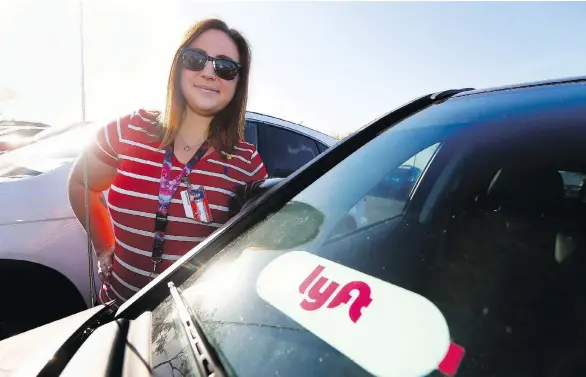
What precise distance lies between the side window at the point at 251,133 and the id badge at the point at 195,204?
5.65ft

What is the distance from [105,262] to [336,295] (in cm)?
136

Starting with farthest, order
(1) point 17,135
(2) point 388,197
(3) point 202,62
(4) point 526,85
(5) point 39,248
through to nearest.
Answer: (1) point 17,135 → (5) point 39,248 → (3) point 202,62 → (2) point 388,197 → (4) point 526,85

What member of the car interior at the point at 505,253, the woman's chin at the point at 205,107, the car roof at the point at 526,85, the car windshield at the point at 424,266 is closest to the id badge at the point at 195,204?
the woman's chin at the point at 205,107

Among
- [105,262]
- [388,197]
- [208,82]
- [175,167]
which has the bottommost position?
[105,262]

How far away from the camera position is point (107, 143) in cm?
175

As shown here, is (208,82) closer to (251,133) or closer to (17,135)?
(251,133)

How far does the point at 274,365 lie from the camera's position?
75 cm

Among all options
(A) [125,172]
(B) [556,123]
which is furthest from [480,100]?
(A) [125,172]

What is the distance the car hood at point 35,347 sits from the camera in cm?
93

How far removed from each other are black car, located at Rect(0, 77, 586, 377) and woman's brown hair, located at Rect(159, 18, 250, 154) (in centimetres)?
63

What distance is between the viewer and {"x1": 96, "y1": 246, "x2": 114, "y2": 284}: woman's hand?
1.78 m

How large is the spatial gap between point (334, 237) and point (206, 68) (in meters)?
1.00

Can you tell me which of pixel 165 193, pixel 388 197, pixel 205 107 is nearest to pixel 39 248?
pixel 165 193

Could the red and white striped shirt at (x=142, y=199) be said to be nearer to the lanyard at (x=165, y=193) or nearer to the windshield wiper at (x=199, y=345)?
the lanyard at (x=165, y=193)
